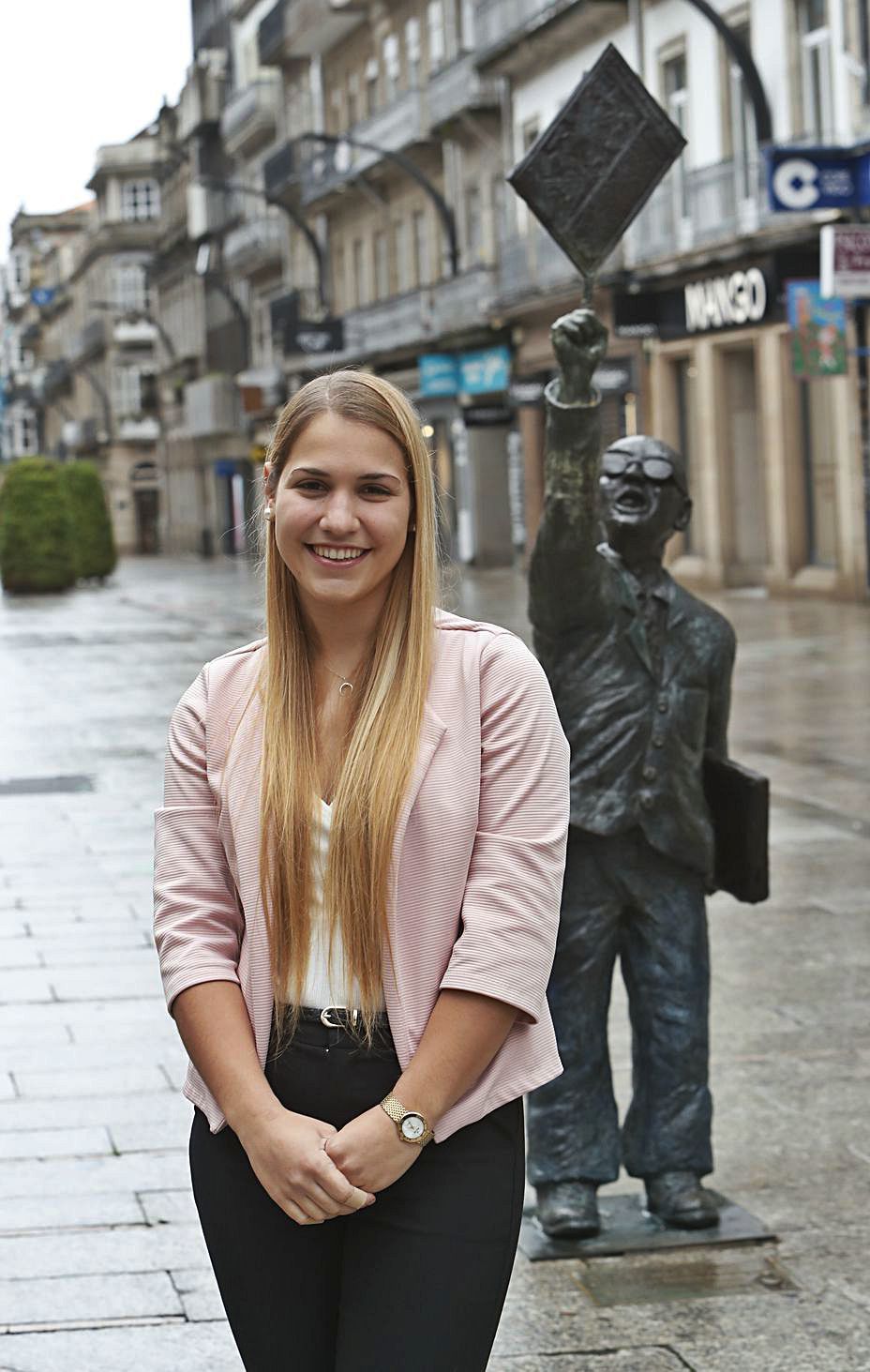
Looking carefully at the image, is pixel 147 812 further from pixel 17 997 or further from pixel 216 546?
pixel 216 546

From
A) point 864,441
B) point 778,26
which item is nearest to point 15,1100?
point 864,441

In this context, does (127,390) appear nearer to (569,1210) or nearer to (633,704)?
(633,704)

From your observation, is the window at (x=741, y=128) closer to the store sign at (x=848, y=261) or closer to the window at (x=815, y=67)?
the window at (x=815, y=67)

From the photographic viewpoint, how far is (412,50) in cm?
4528

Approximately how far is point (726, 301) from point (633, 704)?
2542 cm

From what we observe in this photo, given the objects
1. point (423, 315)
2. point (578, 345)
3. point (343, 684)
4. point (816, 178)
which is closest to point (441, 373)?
point (423, 315)

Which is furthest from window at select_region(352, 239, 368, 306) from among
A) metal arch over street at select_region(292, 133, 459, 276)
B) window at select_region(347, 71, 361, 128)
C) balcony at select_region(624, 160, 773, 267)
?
balcony at select_region(624, 160, 773, 267)

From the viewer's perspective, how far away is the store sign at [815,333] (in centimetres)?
2495

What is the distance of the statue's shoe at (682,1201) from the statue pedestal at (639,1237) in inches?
0.7

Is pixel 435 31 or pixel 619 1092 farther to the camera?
pixel 435 31

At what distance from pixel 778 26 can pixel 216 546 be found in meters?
47.7

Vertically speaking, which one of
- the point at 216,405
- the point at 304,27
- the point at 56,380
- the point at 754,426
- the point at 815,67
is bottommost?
the point at 754,426

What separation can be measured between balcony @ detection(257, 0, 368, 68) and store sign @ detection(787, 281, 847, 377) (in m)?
25.1

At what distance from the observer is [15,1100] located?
6.07 m
